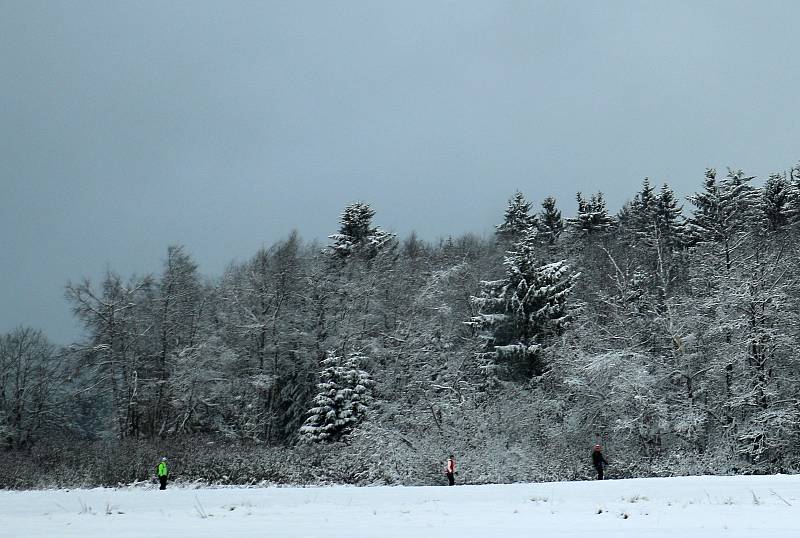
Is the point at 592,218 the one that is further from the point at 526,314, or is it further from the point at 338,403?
the point at 338,403

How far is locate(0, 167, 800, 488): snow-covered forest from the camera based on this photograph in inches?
1065

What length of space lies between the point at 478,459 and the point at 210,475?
1169 cm

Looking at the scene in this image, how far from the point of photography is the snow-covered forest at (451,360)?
27062 mm

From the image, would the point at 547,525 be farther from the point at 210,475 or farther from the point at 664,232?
the point at 664,232

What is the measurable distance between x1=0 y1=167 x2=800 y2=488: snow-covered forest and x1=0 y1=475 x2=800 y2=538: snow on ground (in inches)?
372

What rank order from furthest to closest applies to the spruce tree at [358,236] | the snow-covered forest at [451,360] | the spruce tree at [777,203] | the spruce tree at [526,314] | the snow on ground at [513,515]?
the spruce tree at [358,236] → the spruce tree at [777,203] → the spruce tree at [526,314] → the snow-covered forest at [451,360] → the snow on ground at [513,515]

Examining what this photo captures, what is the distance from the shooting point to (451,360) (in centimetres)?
3709

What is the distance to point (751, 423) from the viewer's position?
1006 inches

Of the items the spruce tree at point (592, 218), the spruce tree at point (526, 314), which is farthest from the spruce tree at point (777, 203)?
the spruce tree at point (526, 314)

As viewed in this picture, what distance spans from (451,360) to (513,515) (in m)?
24.5

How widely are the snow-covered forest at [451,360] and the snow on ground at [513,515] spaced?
9441 mm

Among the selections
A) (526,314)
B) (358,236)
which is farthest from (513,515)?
(358,236)

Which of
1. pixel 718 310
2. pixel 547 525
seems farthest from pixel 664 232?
pixel 547 525

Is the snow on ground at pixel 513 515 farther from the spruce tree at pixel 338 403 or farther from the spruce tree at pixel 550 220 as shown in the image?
the spruce tree at pixel 550 220
